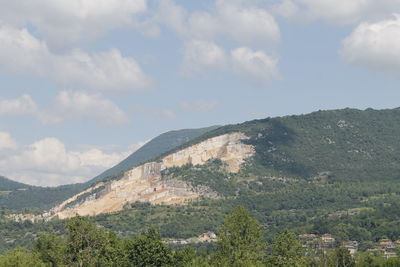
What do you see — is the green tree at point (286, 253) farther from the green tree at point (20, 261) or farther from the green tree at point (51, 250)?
the green tree at point (20, 261)

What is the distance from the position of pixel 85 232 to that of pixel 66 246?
202 inches

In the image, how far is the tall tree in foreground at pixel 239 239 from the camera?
121 metres

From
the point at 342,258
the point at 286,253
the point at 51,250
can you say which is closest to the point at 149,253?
the point at 51,250

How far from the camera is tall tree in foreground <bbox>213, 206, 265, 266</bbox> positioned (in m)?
121

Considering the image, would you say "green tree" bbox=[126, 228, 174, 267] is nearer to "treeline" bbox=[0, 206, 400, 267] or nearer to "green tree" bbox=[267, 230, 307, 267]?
"treeline" bbox=[0, 206, 400, 267]

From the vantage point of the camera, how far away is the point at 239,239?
121938 millimetres

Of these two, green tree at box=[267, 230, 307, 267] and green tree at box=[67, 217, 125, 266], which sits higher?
green tree at box=[67, 217, 125, 266]

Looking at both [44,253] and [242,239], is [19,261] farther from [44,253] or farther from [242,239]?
[242,239]

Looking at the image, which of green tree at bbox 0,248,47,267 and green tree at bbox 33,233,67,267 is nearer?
green tree at bbox 0,248,47,267

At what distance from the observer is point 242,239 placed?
12256 cm

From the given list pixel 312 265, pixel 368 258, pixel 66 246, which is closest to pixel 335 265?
pixel 312 265

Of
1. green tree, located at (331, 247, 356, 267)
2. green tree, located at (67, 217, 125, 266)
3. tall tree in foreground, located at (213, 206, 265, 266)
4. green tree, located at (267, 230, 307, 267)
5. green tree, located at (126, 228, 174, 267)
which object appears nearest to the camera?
green tree, located at (267, 230, 307, 267)

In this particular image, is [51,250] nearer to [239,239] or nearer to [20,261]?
[20,261]

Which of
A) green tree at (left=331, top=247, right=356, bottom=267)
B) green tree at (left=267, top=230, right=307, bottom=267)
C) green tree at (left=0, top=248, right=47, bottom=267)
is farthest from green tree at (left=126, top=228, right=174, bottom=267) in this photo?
green tree at (left=331, top=247, right=356, bottom=267)
